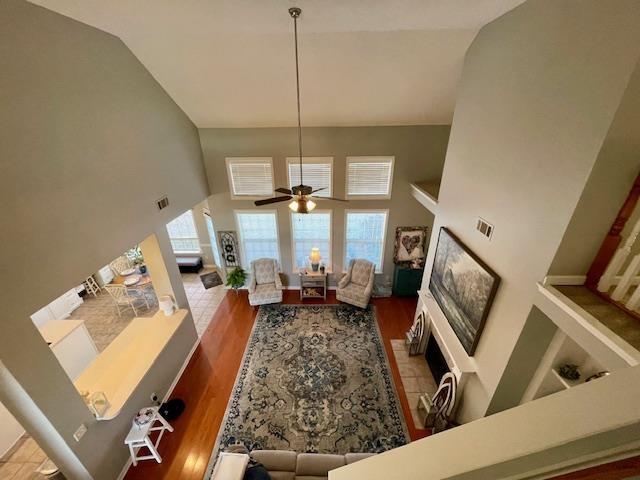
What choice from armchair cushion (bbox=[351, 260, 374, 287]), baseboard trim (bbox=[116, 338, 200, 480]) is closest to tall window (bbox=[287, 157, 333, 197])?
armchair cushion (bbox=[351, 260, 374, 287])

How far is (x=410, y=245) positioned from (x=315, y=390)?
405 cm

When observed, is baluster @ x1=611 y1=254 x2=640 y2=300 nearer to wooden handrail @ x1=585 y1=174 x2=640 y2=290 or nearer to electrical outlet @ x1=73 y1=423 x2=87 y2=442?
wooden handrail @ x1=585 y1=174 x2=640 y2=290

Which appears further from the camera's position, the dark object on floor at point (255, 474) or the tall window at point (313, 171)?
the tall window at point (313, 171)

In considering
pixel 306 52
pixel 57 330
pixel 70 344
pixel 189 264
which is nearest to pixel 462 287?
pixel 306 52

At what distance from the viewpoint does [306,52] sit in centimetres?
383

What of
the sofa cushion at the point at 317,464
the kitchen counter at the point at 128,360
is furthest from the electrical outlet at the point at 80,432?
the sofa cushion at the point at 317,464

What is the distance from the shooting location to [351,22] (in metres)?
3.25

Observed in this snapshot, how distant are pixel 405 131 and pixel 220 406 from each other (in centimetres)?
636

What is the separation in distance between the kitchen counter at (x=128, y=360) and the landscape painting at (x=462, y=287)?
455 cm

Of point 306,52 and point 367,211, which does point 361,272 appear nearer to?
point 367,211

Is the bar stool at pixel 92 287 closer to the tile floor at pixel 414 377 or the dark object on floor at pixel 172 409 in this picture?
the dark object on floor at pixel 172 409

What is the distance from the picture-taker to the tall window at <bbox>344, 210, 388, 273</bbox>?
6.64 metres

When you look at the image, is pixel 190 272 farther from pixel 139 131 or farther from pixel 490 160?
pixel 490 160

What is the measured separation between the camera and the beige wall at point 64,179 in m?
2.40
